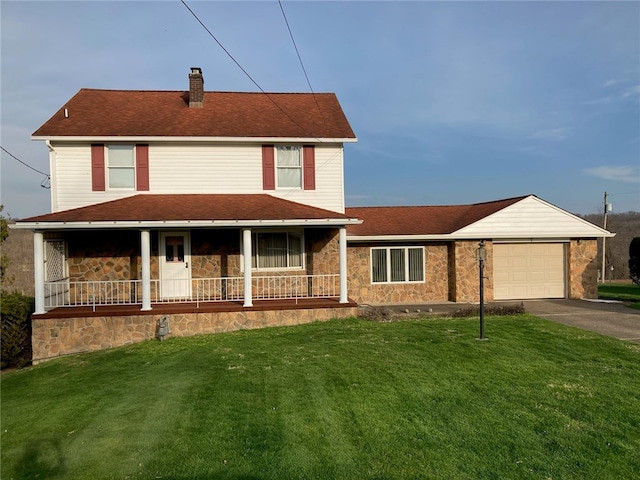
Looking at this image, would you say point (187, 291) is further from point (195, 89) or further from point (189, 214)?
point (195, 89)

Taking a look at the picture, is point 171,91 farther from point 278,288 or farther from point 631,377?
point 631,377

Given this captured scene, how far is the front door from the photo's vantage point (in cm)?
1348

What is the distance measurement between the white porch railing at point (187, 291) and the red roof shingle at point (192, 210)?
1.86m

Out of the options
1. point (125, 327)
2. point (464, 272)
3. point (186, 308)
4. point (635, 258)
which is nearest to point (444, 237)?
point (464, 272)

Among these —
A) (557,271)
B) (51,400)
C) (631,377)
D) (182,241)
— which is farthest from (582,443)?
(557,271)

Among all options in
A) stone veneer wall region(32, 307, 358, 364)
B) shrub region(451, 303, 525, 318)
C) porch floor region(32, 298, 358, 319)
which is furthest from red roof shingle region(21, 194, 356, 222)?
shrub region(451, 303, 525, 318)

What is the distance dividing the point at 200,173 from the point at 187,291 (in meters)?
3.64

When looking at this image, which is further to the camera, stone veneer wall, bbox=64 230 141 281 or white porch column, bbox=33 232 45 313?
stone veneer wall, bbox=64 230 141 281

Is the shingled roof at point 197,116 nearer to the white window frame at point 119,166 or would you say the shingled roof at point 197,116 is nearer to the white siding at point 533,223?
the white window frame at point 119,166

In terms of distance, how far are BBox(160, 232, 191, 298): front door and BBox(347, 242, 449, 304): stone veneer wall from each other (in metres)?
5.49

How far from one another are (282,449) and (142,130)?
1119cm

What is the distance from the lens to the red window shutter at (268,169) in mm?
14070

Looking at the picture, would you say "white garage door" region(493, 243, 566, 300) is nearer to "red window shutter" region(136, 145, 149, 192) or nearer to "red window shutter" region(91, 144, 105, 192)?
"red window shutter" region(136, 145, 149, 192)

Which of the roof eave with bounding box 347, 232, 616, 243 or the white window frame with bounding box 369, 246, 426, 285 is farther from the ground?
the roof eave with bounding box 347, 232, 616, 243
